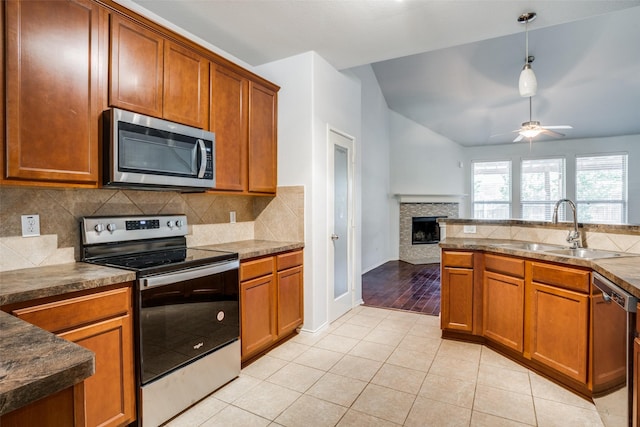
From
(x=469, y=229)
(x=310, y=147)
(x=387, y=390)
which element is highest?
(x=310, y=147)

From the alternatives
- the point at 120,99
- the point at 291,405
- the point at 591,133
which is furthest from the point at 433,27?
the point at 591,133

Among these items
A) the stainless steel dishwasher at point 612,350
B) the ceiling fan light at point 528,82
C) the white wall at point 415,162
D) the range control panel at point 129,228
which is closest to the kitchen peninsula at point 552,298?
the stainless steel dishwasher at point 612,350

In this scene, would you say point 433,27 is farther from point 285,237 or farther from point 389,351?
point 389,351

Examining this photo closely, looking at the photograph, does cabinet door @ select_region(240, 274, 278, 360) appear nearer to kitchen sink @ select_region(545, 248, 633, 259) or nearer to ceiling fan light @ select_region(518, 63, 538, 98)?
kitchen sink @ select_region(545, 248, 633, 259)

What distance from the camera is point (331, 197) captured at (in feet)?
11.4

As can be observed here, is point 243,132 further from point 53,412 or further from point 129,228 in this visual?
point 53,412

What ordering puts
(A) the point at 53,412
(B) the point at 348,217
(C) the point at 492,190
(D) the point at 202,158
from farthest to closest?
(C) the point at 492,190 < (B) the point at 348,217 < (D) the point at 202,158 < (A) the point at 53,412

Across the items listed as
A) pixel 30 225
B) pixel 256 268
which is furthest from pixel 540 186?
pixel 30 225

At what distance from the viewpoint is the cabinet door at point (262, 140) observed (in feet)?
9.78

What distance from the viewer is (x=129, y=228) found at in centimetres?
224

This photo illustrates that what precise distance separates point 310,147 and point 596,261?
2272 millimetres

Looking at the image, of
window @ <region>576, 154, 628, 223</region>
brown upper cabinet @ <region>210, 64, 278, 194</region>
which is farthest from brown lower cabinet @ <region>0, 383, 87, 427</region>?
window @ <region>576, 154, 628, 223</region>

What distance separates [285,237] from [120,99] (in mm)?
1797

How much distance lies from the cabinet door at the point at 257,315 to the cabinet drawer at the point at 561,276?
2.00m
